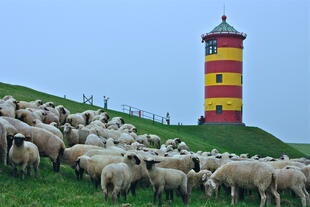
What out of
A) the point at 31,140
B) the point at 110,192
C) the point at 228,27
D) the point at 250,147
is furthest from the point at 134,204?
the point at 228,27

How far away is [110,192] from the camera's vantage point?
39.7ft

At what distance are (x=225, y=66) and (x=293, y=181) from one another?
1463 inches

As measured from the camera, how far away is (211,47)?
5134cm

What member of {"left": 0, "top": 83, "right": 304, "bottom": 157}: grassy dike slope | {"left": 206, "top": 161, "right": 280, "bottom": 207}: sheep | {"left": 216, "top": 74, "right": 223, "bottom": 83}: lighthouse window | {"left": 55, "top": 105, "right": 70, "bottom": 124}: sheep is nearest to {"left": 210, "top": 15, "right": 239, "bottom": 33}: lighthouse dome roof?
{"left": 216, "top": 74, "right": 223, "bottom": 83}: lighthouse window

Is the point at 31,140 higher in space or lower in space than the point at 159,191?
higher

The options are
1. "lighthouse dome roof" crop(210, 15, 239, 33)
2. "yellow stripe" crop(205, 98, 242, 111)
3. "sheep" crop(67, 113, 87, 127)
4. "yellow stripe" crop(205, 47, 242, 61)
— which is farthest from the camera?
"lighthouse dome roof" crop(210, 15, 239, 33)

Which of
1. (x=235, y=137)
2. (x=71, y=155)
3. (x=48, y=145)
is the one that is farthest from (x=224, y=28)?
(x=48, y=145)

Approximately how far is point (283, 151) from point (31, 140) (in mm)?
36496

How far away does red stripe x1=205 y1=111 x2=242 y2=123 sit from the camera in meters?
49.8

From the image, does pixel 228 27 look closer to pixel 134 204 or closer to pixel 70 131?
pixel 70 131

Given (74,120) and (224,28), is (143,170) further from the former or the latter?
(224,28)

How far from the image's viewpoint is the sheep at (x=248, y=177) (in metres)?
12.2

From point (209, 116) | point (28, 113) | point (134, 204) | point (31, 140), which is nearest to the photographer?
point (134, 204)

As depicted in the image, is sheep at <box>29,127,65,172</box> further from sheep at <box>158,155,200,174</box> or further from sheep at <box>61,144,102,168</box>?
sheep at <box>158,155,200,174</box>
